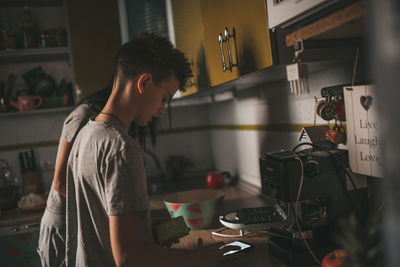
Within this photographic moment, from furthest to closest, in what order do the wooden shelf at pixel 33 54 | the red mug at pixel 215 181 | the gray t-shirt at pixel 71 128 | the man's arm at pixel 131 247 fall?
the wooden shelf at pixel 33 54 < the red mug at pixel 215 181 < the gray t-shirt at pixel 71 128 < the man's arm at pixel 131 247

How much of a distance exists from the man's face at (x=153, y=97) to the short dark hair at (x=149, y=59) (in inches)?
0.7

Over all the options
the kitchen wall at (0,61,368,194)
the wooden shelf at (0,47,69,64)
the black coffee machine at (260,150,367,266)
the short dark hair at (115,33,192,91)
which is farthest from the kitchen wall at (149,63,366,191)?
the wooden shelf at (0,47,69,64)

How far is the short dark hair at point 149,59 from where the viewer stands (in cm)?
106

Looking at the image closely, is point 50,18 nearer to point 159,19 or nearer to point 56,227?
point 159,19

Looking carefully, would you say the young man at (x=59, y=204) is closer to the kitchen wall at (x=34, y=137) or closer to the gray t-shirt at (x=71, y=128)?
the gray t-shirt at (x=71, y=128)

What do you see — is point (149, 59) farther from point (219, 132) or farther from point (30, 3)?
point (30, 3)

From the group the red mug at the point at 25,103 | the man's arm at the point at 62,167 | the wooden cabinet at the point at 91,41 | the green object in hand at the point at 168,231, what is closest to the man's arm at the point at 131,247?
the green object in hand at the point at 168,231

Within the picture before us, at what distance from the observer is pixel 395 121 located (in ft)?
1.10

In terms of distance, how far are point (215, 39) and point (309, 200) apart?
2.55ft

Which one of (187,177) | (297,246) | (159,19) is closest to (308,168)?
(297,246)

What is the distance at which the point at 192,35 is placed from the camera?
5.86 feet

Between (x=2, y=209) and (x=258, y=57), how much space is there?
6.57 feet

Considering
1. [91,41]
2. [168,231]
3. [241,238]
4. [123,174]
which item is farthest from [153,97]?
[91,41]

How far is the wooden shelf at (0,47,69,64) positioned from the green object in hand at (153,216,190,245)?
6.33 ft
